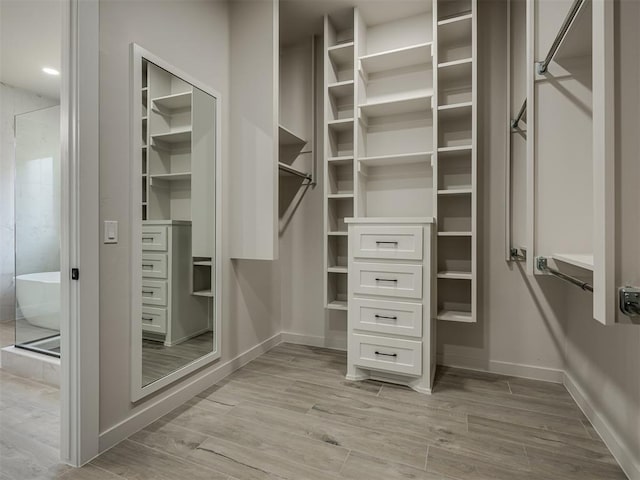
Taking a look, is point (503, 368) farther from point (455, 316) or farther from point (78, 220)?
point (78, 220)

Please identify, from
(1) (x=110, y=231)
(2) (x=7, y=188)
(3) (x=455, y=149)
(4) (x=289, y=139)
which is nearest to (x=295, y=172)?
(4) (x=289, y=139)

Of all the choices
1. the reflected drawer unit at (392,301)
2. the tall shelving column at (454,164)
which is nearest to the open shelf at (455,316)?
the tall shelving column at (454,164)

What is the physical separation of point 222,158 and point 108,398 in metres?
1.52

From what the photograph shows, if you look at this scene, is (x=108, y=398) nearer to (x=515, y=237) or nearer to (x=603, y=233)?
(x=603, y=233)

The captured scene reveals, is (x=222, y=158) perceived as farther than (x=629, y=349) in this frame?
Yes

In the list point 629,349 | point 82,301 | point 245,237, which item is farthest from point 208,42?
point 629,349

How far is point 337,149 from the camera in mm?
2891

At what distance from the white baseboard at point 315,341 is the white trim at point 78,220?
179 centimetres

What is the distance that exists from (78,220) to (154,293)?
1.85 ft

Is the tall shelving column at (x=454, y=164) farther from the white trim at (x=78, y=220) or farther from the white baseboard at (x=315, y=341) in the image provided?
the white trim at (x=78, y=220)

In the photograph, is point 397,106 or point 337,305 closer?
point 397,106

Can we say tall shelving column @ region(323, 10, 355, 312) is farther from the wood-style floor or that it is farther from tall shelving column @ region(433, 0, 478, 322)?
the wood-style floor

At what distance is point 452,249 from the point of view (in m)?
2.53

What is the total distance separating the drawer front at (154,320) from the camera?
1.78 m
